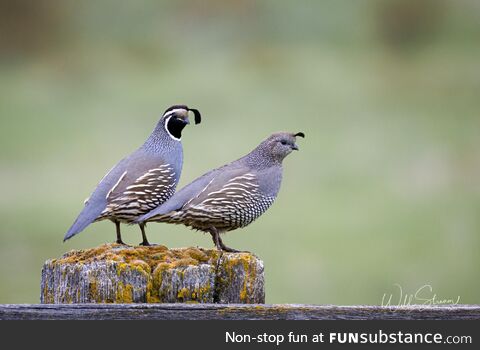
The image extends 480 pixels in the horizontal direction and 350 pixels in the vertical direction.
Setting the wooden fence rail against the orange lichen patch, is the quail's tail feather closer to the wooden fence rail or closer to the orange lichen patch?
the orange lichen patch

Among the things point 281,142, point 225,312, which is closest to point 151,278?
point 225,312

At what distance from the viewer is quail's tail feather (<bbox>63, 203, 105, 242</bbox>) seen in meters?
4.50

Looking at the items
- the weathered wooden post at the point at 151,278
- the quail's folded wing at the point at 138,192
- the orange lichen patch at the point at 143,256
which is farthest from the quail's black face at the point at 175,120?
the weathered wooden post at the point at 151,278

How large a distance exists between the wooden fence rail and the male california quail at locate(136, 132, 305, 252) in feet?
3.48

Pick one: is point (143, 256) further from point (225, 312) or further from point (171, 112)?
point (171, 112)

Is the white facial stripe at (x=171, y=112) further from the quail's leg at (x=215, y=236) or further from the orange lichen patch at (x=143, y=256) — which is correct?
the orange lichen patch at (x=143, y=256)

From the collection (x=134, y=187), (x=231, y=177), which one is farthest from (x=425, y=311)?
(x=134, y=187)

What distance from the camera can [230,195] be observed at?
443 cm

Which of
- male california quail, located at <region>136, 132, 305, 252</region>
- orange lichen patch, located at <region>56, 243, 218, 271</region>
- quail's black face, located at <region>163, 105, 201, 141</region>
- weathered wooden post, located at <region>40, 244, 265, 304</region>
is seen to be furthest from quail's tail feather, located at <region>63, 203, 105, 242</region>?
weathered wooden post, located at <region>40, 244, 265, 304</region>

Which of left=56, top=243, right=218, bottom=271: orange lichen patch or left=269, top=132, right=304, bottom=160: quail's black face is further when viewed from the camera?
left=269, top=132, right=304, bottom=160: quail's black face

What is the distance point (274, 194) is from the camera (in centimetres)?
463

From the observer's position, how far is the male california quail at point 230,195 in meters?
4.42
